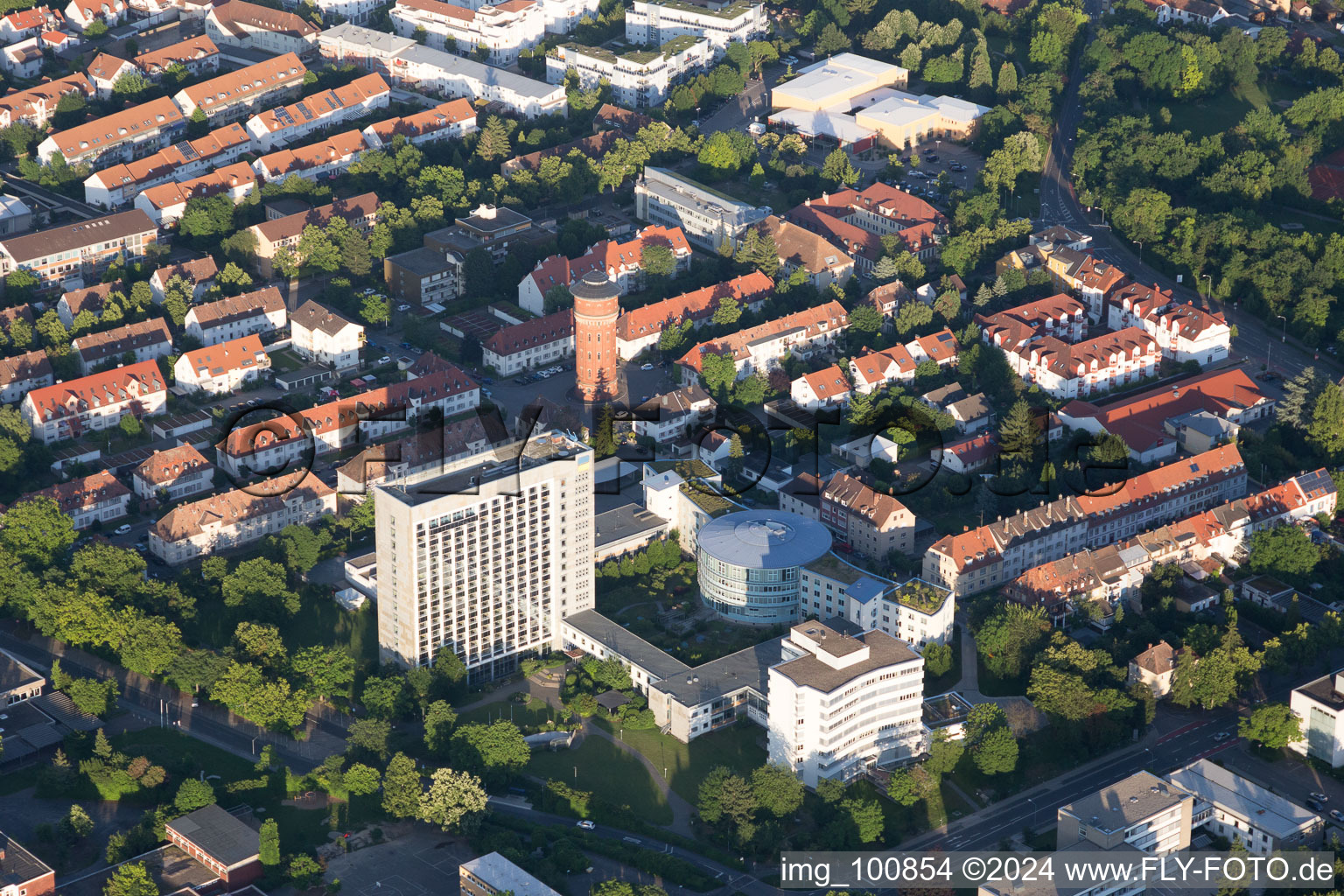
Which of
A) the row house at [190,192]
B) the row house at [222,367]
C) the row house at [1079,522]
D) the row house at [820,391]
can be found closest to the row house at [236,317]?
the row house at [222,367]

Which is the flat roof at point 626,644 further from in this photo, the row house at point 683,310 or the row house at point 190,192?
the row house at point 190,192

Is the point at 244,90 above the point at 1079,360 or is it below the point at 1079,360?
above

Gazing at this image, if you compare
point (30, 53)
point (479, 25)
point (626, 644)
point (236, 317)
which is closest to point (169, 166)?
point (236, 317)

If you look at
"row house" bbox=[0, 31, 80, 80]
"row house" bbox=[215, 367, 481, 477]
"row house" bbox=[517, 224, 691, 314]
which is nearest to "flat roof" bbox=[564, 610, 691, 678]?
"row house" bbox=[215, 367, 481, 477]

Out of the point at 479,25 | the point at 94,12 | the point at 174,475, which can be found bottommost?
the point at 174,475

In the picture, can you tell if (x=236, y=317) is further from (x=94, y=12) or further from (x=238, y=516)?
(x=94, y=12)

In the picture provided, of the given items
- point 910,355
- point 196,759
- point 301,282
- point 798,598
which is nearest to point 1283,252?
point 910,355
